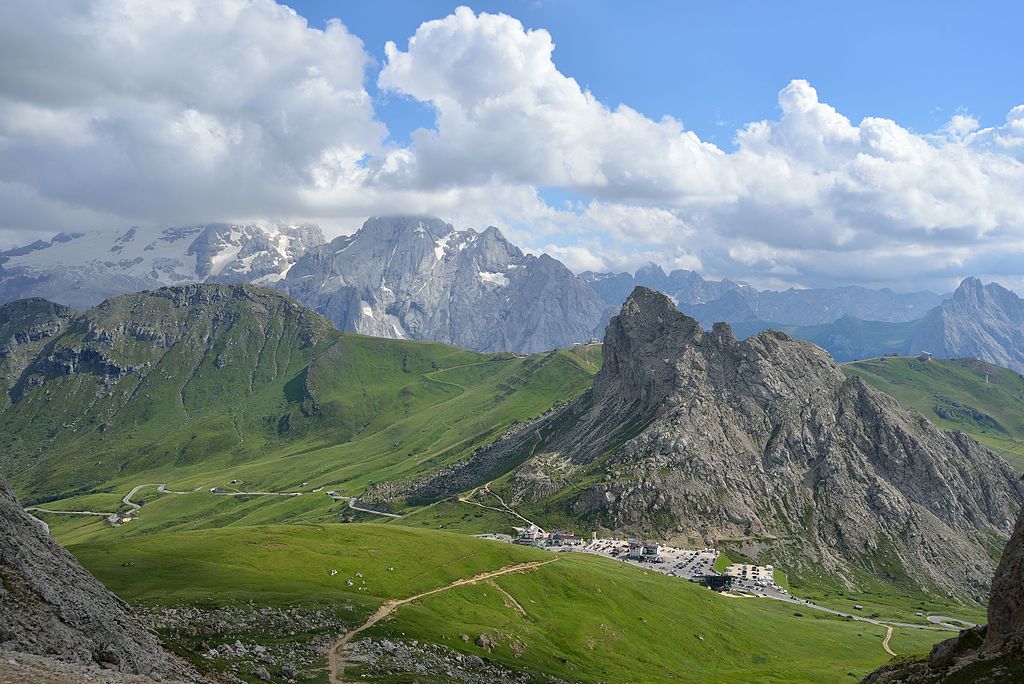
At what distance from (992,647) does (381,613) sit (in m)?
73.6

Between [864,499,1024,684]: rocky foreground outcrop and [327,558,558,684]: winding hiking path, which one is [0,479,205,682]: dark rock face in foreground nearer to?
[327,558,558,684]: winding hiking path

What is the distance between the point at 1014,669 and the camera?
49719 mm

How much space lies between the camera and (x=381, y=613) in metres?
100

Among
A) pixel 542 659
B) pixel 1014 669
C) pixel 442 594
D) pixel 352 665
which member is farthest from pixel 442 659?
pixel 1014 669

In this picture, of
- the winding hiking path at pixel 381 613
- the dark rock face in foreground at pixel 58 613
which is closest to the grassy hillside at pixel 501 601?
the winding hiking path at pixel 381 613

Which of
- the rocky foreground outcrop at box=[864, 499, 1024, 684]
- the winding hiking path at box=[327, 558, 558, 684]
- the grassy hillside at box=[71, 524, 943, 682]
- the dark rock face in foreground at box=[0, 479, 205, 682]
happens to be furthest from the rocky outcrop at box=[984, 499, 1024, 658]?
the dark rock face in foreground at box=[0, 479, 205, 682]

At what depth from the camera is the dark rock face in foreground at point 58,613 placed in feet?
138

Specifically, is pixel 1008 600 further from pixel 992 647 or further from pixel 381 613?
pixel 381 613

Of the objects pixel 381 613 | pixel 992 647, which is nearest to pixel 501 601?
pixel 381 613

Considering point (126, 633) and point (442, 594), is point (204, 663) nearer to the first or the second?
point (126, 633)

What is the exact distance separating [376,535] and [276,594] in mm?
69011

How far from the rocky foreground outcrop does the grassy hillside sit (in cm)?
5047

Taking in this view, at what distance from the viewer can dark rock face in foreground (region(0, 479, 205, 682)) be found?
138ft

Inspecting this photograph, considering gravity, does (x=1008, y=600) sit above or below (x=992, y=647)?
above
